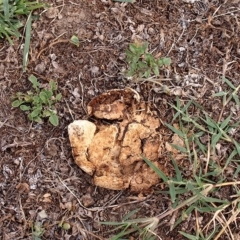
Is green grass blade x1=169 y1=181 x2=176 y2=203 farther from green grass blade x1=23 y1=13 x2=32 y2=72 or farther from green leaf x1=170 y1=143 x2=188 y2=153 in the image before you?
green grass blade x1=23 y1=13 x2=32 y2=72

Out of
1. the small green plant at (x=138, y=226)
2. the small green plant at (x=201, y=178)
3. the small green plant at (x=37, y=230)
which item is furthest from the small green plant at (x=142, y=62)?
the small green plant at (x=37, y=230)

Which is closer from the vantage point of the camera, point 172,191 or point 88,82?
point 172,191

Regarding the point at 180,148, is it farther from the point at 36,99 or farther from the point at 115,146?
the point at 36,99

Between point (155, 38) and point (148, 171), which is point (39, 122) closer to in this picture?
point (148, 171)

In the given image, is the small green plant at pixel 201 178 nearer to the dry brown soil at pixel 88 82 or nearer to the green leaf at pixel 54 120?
the dry brown soil at pixel 88 82

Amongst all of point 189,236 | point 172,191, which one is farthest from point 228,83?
point 189,236

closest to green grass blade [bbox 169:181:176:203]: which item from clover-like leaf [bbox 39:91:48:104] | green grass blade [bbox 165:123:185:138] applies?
green grass blade [bbox 165:123:185:138]
